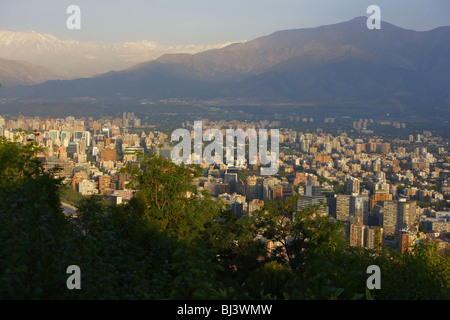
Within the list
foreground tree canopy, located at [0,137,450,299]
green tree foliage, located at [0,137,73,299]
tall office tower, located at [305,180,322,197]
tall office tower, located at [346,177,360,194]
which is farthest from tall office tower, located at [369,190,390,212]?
green tree foliage, located at [0,137,73,299]

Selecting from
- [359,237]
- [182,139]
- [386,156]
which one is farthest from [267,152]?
[359,237]

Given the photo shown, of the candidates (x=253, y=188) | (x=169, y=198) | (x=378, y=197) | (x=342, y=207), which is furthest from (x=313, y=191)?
(x=169, y=198)

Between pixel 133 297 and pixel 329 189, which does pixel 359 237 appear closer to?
pixel 133 297

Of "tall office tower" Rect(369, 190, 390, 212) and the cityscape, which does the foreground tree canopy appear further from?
"tall office tower" Rect(369, 190, 390, 212)

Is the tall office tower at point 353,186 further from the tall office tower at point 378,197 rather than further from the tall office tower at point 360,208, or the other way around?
the tall office tower at point 360,208

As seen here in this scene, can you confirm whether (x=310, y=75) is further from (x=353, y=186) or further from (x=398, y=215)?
(x=398, y=215)

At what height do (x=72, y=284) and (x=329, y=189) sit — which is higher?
(x=72, y=284)
